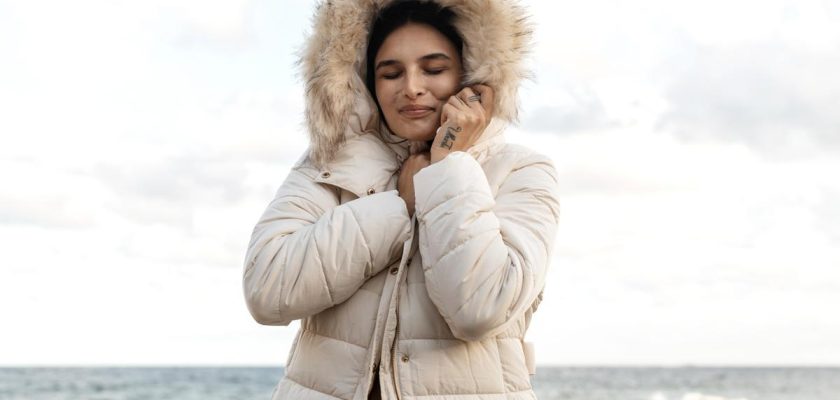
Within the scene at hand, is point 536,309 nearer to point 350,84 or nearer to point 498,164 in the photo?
point 498,164

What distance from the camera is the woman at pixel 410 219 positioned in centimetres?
274

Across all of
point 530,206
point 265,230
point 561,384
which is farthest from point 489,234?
point 561,384

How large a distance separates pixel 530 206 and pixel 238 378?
36.6 meters

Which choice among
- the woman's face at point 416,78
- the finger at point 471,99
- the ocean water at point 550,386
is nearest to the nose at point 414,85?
the woman's face at point 416,78

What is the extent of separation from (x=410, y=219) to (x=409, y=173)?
20cm

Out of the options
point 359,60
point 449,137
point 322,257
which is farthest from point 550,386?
point 322,257

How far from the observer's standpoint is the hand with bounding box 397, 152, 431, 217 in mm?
2994

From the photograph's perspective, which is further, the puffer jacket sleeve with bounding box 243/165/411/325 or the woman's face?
the woman's face

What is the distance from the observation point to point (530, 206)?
295 centimetres

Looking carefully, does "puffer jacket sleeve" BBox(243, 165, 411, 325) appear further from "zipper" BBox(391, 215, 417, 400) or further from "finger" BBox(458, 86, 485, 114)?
"finger" BBox(458, 86, 485, 114)

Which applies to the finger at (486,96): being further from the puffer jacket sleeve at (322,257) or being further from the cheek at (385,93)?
the puffer jacket sleeve at (322,257)

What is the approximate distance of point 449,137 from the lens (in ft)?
9.87

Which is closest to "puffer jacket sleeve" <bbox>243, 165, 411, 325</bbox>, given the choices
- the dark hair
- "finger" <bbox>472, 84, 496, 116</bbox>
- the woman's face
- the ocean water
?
the woman's face

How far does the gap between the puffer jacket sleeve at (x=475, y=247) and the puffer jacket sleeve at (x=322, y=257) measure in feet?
0.38
